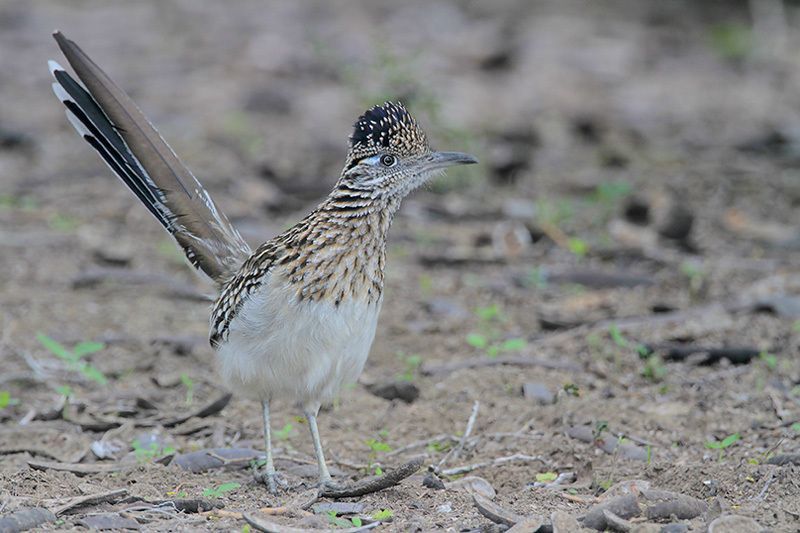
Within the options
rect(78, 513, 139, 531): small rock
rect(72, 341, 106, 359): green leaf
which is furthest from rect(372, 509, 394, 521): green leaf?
rect(72, 341, 106, 359): green leaf

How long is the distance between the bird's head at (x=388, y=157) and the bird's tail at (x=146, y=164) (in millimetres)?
989

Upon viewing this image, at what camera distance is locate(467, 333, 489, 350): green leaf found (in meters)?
6.29

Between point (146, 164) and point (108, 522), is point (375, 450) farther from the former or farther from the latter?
point (146, 164)

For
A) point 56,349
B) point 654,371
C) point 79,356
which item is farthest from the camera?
point 79,356

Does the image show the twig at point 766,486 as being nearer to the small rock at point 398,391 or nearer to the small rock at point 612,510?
the small rock at point 612,510

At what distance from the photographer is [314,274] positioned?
4.75 m

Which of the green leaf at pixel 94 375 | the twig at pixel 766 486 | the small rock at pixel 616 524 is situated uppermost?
the green leaf at pixel 94 375

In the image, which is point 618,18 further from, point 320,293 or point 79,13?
point 320,293

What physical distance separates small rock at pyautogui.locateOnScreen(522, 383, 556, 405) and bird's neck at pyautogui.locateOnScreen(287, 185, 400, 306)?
1158mm

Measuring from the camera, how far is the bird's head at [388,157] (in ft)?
16.4

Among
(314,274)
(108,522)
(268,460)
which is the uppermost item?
(314,274)

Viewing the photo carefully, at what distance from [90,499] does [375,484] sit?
1.07m

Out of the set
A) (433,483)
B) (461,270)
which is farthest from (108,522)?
(461,270)

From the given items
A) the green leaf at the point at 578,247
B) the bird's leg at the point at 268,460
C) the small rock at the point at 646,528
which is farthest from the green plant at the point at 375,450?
the green leaf at the point at 578,247
